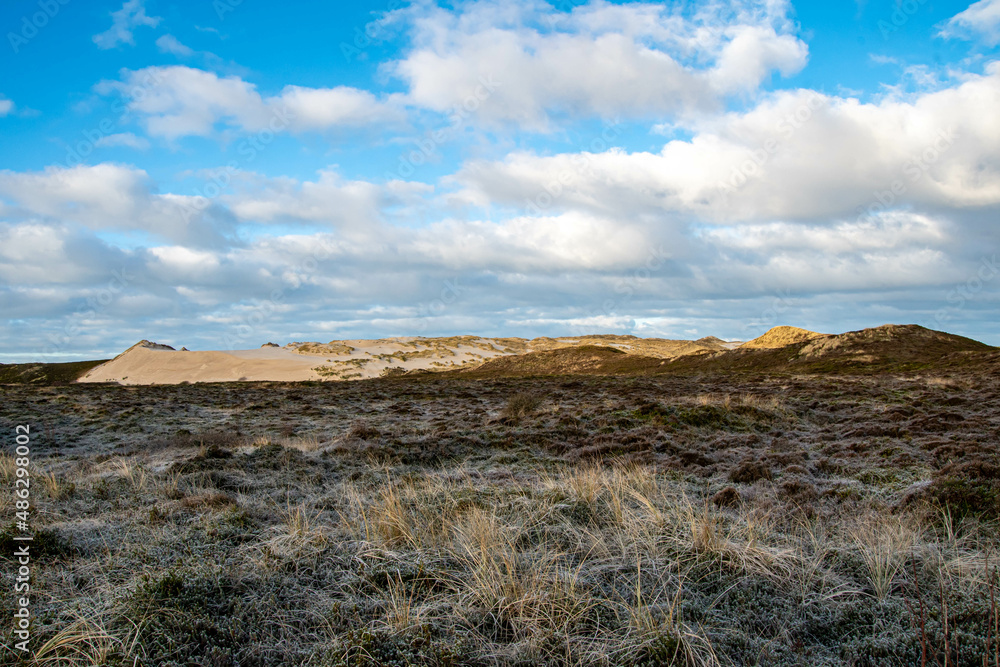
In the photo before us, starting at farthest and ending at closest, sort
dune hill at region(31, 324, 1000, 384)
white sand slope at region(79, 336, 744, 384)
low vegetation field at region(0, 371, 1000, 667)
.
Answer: white sand slope at region(79, 336, 744, 384) < dune hill at region(31, 324, 1000, 384) < low vegetation field at region(0, 371, 1000, 667)

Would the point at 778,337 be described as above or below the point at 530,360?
above

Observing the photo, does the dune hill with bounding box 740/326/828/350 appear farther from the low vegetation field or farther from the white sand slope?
the low vegetation field

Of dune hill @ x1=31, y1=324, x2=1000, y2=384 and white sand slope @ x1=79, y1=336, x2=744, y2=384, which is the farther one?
white sand slope @ x1=79, y1=336, x2=744, y2=384

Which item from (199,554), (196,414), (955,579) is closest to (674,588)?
(955,579)

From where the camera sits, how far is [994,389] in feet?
73.8

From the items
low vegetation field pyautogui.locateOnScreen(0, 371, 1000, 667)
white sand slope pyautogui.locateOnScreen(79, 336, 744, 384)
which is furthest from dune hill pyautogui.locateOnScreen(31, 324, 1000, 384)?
low vegetation field pyautogui.locateOnScreen(0, 371, 1000, 667)

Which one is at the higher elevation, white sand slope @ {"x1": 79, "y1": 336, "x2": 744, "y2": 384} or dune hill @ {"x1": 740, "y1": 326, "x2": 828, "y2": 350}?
dune hill @ {"x1": 740, "y1": 326, "x2": 828, "y2": 350}

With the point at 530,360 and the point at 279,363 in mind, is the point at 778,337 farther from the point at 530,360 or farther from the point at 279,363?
the point at 279,363

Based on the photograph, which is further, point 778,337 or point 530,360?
point 778,337

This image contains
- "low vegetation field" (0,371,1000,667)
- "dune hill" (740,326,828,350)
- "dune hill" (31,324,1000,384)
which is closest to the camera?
"low vegetation field" (0,371,1000,667)

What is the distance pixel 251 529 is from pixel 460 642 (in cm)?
341

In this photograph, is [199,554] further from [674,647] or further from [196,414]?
[196,414]

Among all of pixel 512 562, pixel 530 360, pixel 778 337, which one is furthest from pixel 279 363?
pixel 512 562

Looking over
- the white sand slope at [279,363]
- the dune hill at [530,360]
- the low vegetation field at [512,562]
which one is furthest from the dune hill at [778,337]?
the low vegetation field at [512,562]
